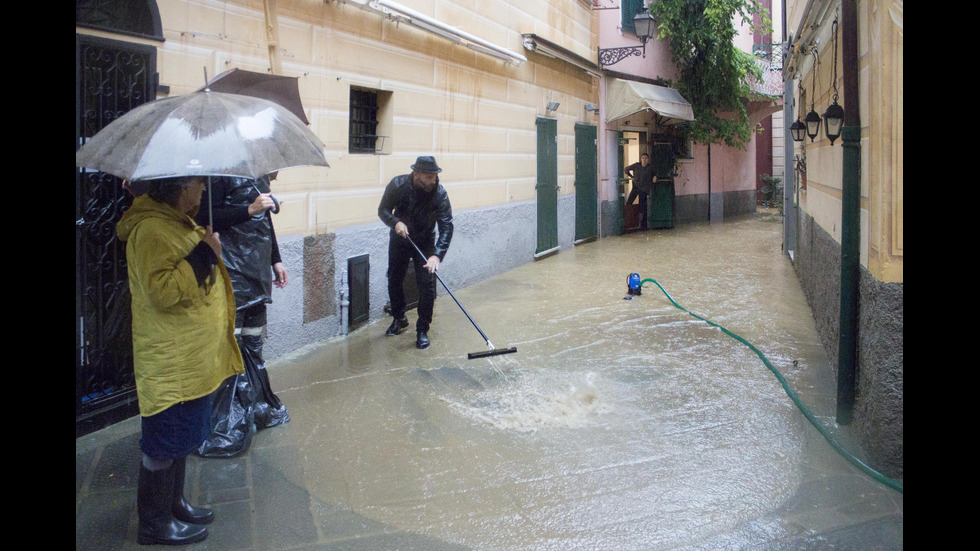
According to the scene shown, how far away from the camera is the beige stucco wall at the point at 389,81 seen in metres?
5.73

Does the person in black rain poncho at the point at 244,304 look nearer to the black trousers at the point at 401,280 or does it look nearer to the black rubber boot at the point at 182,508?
the black rubber boot at the point at 182,508

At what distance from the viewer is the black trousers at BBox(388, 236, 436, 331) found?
6.73 meters

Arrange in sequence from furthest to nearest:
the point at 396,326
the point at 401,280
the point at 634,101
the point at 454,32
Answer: the point at 634,101 < the point at 454,32 < the point at 396,326 < the point at 401,280

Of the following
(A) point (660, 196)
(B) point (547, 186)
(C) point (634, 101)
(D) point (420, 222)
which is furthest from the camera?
(A) point (660, 196)

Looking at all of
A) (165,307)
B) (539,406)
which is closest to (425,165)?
(539,406)

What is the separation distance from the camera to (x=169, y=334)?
3.19 metres

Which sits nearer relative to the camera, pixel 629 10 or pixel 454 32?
pixel 454 32

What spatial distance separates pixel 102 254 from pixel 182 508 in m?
1.92

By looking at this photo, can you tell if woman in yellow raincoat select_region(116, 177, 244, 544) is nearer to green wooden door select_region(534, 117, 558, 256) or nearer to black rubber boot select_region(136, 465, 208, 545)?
black rubber boot select_region(136, 465, 208, 545)

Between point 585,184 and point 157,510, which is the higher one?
point 585,184

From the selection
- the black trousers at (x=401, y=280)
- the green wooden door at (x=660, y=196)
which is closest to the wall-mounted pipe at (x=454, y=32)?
the black trousers at (x=401, y=280)

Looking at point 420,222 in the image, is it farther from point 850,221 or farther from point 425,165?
point 850,221

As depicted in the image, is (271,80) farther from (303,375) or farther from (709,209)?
(709,209)
